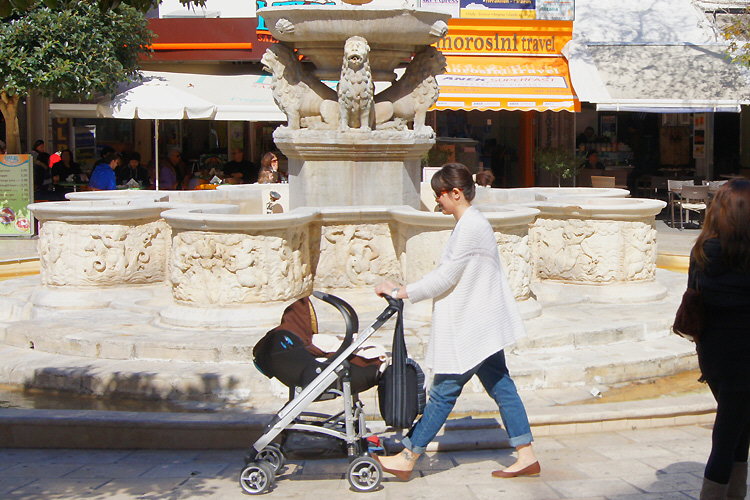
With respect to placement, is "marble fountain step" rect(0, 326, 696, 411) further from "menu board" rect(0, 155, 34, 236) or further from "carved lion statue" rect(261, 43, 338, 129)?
"menu board" rect(0, 155, 34, 236)

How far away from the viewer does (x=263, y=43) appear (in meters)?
21.1

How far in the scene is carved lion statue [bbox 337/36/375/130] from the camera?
922 centimetres

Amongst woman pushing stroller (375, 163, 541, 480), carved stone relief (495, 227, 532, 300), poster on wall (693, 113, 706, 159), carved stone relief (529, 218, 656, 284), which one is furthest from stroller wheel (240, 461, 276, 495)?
poster on wall (693, 113, 706, 159)

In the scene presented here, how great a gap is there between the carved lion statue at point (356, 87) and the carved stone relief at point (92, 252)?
6.93 feet

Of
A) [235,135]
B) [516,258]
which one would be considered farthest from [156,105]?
[516,258]

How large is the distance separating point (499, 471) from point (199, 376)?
8.03ft

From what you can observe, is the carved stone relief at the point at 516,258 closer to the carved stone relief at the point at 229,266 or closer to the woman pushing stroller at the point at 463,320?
the carved stone relief at the point at 229,266

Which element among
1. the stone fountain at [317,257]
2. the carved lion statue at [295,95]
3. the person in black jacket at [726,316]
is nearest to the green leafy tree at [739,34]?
the stone fountain at [317,257]

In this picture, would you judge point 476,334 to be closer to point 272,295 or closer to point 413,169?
point 272,295

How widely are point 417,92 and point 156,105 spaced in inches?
328

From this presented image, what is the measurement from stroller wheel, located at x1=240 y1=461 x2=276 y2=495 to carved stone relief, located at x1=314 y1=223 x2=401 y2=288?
3.99 meters

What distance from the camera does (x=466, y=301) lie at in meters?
5.06

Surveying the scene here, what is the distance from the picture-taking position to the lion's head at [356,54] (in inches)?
362

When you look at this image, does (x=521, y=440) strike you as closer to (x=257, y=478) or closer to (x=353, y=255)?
(x=257, y=478)
